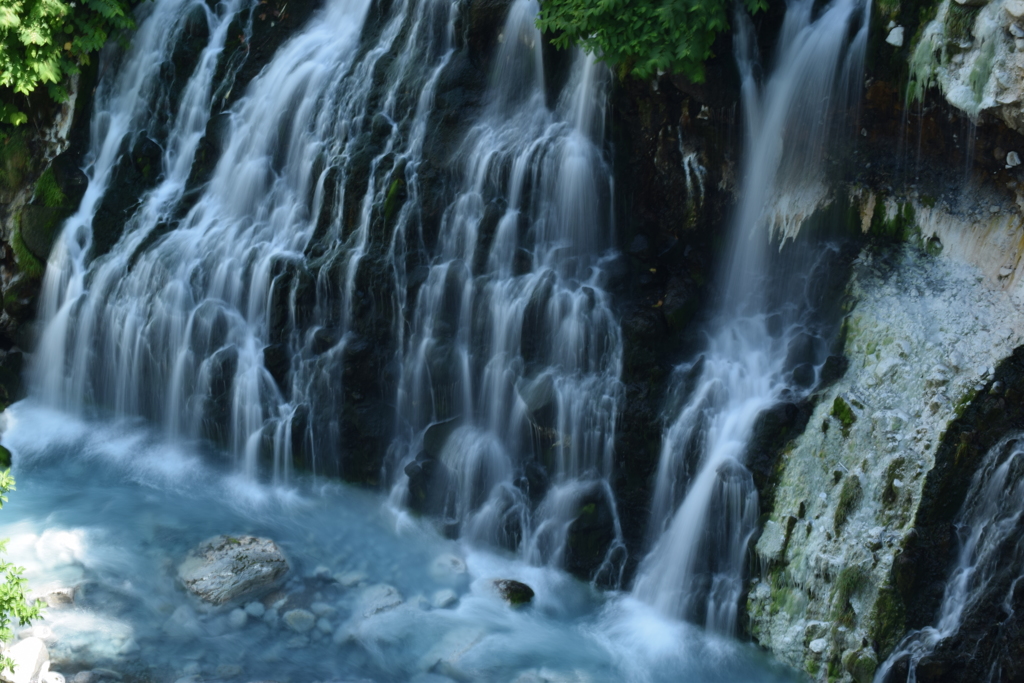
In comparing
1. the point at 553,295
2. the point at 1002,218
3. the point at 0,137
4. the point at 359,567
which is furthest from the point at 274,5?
the point at 1002,218

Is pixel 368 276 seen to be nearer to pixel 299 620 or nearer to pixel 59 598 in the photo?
pixel 299 620

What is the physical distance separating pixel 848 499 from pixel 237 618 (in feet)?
17.3

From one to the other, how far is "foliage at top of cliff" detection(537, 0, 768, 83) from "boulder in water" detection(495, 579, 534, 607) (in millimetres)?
4664

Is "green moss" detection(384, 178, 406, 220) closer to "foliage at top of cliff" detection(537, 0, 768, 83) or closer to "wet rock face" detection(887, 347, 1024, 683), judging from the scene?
"foliage at top of cliff" detection(537, 0, 768, 83)

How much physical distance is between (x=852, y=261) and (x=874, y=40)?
6.11 feet

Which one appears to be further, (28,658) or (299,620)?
(299,620)

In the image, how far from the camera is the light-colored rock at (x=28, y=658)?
6797 mm

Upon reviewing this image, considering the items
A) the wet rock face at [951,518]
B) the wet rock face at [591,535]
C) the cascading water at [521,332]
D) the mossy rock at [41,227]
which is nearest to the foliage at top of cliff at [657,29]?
the cascading water at [521,332]

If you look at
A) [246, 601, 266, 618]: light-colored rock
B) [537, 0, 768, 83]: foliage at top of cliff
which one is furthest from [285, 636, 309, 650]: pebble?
[537, 0, 768, 83]: foliage at top of cliff

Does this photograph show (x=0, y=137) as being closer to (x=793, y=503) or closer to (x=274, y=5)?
(x=274, y=5)

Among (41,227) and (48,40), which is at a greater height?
(48,40)

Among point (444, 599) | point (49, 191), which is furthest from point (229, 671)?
point (49, 191)

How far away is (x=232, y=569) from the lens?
867 cm

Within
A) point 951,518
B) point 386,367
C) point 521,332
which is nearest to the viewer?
point 951,518
